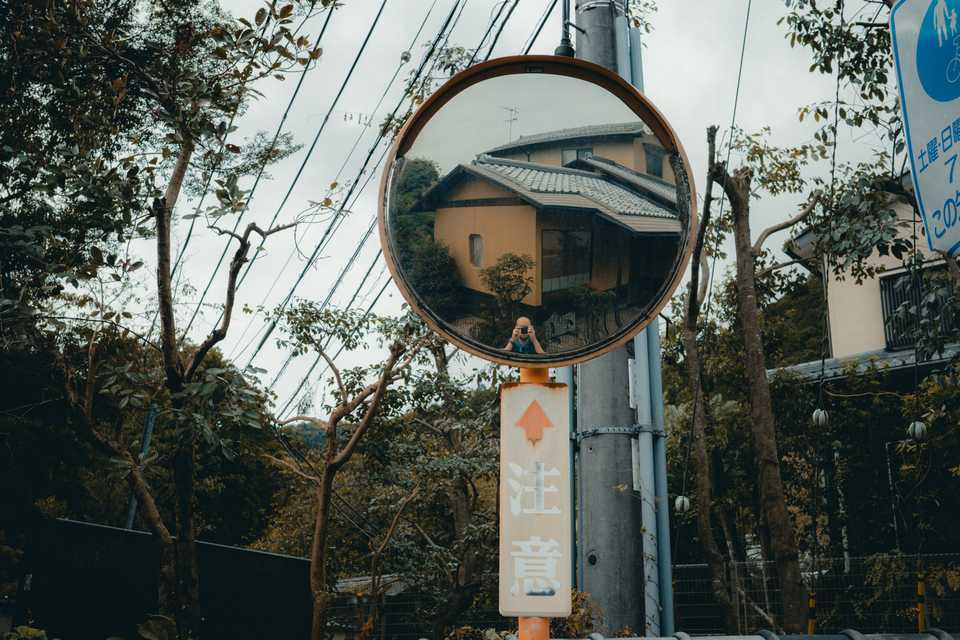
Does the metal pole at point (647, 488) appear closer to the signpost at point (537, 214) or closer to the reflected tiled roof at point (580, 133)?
the signpost at point (537, 214)

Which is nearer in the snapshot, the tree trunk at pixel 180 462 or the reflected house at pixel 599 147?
the reflected house at pixel 599 147

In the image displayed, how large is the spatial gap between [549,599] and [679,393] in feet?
48.4

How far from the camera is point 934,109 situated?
2.50 m

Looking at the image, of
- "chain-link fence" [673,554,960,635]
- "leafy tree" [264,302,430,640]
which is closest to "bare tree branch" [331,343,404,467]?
"leafy tree" [264,302,430,640]

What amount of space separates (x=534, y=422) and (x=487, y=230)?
47cm

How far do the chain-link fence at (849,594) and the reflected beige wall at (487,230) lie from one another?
8448mm

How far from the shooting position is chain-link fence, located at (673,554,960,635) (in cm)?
961

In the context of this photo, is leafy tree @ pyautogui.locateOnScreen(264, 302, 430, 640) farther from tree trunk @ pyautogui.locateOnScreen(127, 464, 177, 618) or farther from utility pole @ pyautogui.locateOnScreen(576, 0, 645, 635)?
utility pole @ pyautogui.locateOnScreen(576, 0, 645, 635)

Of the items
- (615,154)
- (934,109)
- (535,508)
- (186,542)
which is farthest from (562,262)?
(186,542)

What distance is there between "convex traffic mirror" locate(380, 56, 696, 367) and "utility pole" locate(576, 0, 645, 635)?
1.22m

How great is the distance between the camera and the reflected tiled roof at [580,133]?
6.36 feet

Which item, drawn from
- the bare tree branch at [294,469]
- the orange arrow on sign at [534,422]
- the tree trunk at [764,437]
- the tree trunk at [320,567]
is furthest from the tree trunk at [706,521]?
the orange arrow on sign at [534,422]

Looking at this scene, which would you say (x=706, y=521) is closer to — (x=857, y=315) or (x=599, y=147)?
(x=599, y=147)

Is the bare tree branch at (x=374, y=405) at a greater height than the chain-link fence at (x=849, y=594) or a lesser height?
greater
